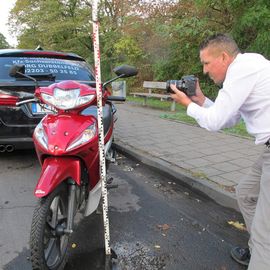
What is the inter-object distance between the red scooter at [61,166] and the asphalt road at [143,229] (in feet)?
1.14

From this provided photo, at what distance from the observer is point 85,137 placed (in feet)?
9.27

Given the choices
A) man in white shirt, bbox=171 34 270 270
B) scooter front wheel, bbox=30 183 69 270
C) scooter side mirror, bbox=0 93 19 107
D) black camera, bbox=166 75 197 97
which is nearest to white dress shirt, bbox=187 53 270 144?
man in white shirt, bbox=171 34 270 270

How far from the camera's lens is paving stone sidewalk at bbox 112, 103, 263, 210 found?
14.3 ft

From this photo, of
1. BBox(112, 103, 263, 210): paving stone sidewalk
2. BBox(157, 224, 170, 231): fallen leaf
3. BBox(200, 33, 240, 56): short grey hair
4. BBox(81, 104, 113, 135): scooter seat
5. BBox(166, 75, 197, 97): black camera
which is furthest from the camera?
BBox(112, 103, 263, 210): paving stone sidewalk

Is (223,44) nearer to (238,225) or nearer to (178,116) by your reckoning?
(238,225)

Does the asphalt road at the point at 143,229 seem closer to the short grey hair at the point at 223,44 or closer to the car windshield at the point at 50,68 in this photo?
the car windshield at the point at 50,68

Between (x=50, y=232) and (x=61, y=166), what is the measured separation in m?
0.52

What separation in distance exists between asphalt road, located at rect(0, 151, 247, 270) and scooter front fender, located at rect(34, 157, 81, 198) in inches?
29.6

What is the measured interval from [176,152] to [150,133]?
159cm

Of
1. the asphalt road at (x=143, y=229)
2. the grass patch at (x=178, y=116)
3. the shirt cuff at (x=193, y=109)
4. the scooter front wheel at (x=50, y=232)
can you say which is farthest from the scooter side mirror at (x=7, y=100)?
the grass patch at (x=178, y=116)

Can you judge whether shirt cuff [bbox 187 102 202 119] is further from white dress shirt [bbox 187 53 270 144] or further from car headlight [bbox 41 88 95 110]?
car headlight [bbox 41 88 95 110]

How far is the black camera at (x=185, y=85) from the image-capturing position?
101 inches

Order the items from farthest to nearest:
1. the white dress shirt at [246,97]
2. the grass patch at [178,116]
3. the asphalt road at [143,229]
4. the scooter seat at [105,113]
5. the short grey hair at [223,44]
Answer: the grass patch at [178,116]
the scooter seat at [105,113]
the asphalt road at [143,229]
the short grey hair at [223,44]
the white dress shirt at [246,97]

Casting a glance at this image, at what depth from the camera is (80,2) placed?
22062mm
